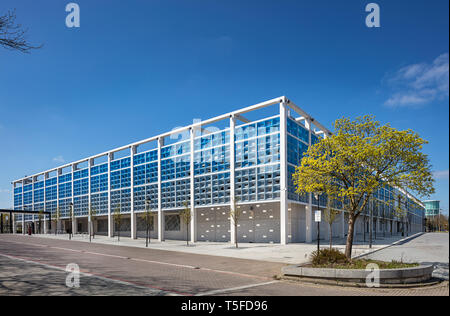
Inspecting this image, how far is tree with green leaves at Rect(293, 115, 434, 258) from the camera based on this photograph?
1581 centimetres

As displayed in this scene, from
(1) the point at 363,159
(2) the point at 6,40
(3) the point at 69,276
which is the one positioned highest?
(2) the point at 6,40

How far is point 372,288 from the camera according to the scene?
11.7 metres

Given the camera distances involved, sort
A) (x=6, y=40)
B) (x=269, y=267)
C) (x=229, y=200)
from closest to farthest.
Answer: (x=6, y=40) → (x=269, y=267) → (x=229, y=200)

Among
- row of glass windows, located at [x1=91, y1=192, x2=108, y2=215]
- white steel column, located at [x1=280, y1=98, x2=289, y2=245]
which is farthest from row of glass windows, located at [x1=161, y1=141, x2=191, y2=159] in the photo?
row of glass windows, located at [x1=91, y1=192, x2=108, y2=215]

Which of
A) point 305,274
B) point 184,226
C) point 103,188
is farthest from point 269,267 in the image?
point 103,188

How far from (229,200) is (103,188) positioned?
27210mm

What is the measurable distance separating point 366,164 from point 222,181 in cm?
2305

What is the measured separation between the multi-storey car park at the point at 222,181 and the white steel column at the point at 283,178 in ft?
0.30

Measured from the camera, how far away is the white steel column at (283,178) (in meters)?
32.9

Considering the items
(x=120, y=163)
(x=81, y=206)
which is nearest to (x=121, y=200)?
(x=120, y=163)
